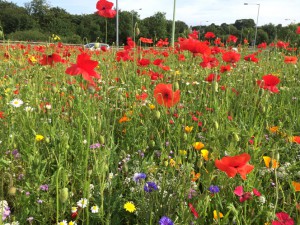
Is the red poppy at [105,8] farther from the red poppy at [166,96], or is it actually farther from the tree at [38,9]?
the tree at [38,9]

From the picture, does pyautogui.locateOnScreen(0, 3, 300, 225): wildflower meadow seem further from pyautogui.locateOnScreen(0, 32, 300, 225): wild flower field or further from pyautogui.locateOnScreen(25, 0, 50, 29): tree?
pyautogui.locateOnScreen(25, 0, 50, 29): tree

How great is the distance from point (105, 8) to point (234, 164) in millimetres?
1700

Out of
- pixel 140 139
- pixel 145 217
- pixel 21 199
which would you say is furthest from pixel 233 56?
pixel 21 199

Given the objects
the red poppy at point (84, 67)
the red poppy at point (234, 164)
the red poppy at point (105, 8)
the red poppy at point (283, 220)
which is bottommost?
the red poppy at point (283, 220)

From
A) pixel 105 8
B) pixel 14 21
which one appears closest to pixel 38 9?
pixel 14 21

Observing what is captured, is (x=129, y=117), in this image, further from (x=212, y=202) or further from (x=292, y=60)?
(x=292, y=60)

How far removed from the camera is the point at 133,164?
1832 millimetres

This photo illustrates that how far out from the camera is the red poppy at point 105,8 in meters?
2.30

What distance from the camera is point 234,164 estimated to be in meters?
1.05

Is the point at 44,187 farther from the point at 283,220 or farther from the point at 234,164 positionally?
the point at 283,220

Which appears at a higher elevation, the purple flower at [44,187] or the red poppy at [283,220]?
the red poppy at [283,220]

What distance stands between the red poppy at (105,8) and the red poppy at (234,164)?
1600 millimetres

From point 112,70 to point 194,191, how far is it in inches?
105

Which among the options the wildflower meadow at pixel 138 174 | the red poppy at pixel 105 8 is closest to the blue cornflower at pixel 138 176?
the wildflower meadow at pixel 138 174
